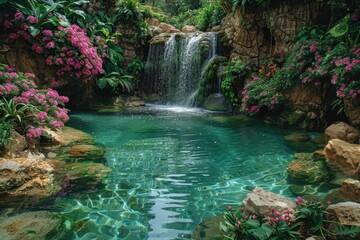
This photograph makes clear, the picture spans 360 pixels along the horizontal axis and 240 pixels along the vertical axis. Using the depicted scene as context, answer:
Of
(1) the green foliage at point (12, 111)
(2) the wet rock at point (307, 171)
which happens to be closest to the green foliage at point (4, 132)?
(1) the green foliage at point (12, 111)

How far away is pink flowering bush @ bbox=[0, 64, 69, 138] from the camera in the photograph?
618 centimetres

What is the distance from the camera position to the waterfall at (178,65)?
15.0m

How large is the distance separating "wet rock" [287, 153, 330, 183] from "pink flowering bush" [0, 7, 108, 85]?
849cm

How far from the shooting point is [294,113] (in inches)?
391

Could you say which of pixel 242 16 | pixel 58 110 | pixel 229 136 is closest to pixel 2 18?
pixel 58 110

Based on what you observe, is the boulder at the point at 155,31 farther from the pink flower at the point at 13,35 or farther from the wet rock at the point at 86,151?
the wet rock at the point at 86,151

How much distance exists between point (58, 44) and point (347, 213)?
10.5 meters

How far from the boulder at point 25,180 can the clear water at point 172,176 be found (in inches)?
18.3

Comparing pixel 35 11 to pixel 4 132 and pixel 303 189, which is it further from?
pixel 303 189

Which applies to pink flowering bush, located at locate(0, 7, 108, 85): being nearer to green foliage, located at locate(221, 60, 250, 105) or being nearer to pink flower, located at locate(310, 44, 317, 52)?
green foliage, located at locate(221, 60, 250, 105)

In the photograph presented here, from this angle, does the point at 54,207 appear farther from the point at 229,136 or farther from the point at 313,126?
the point at 313,126

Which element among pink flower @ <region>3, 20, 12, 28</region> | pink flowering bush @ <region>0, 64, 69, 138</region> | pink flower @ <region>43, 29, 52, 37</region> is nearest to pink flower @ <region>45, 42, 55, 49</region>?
pink flower @ <region>43, 29, 52, 37</region>

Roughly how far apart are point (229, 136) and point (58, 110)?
469 centimetres

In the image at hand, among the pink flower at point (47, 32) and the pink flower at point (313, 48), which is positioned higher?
the pink flower at point (313, 48)
